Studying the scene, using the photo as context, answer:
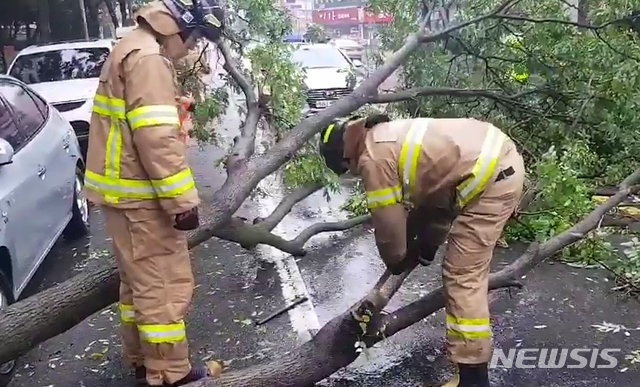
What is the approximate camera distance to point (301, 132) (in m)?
4.79

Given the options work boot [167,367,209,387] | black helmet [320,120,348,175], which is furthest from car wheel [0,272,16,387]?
black helmet [320,120,348,175]

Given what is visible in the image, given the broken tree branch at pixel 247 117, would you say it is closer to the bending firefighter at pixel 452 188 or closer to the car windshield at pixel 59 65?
the bending firefighter at pixel 452 188

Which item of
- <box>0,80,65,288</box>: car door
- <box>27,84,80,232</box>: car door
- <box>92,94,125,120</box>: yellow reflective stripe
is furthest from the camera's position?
<box>27,84,80,232</box>: car door

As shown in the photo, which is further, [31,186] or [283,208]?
[283,208]

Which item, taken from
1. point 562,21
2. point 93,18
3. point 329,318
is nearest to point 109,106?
point 329,318

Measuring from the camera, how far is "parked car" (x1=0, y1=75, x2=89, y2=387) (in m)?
4.23

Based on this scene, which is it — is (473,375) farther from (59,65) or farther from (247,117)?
(59,65)

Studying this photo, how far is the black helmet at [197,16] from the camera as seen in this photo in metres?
3.32

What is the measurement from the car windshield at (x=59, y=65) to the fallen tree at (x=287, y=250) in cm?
560

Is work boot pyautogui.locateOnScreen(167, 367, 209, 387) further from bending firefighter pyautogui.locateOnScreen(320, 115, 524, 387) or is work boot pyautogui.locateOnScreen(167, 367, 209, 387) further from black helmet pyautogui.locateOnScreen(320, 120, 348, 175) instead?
black helmet pyautogui.locateOnScreen(320, 120, 348, 175)

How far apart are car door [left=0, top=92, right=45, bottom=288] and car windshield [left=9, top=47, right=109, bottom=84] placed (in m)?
5.50

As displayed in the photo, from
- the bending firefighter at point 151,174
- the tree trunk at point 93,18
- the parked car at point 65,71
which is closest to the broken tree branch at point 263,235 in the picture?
the bending firefighter at point 151,174

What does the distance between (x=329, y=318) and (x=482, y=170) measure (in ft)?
5.94
